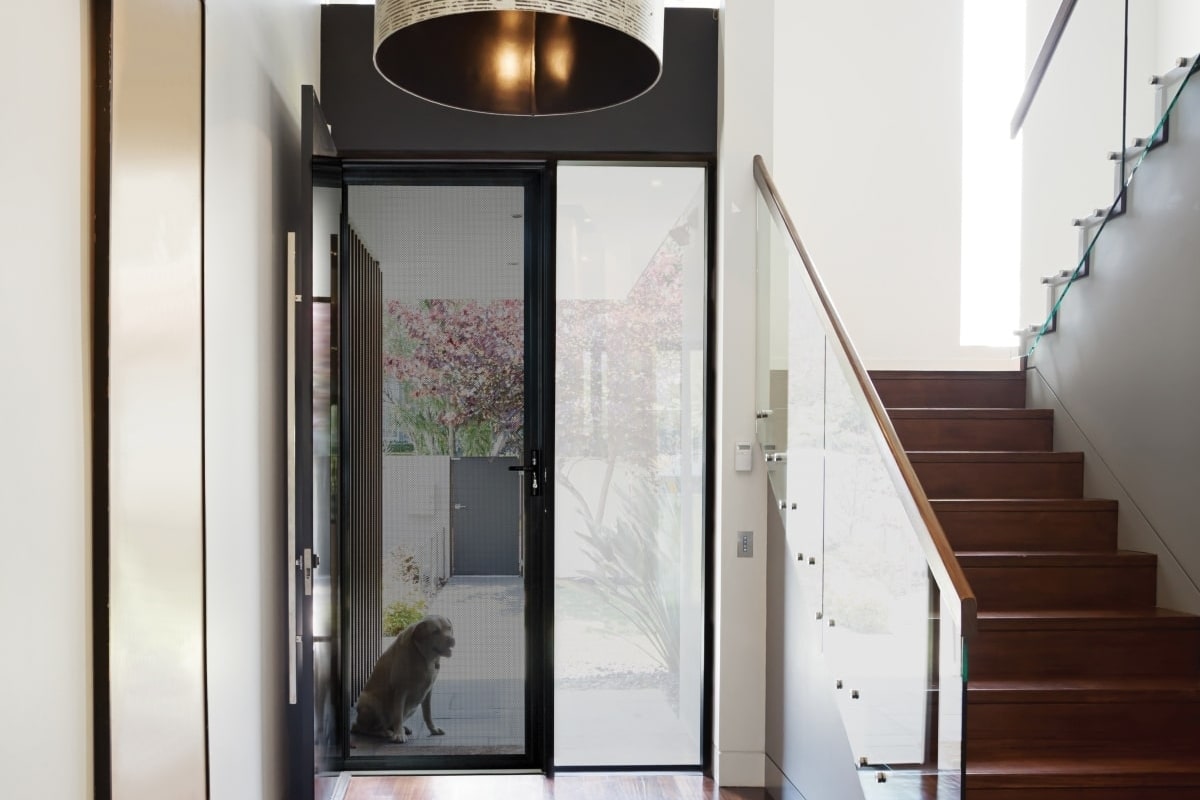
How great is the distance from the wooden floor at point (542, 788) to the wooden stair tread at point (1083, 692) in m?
1.17

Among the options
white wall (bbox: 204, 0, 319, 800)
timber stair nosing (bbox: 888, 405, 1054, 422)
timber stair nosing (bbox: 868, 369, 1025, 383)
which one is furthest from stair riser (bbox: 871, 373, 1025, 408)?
white wall (bbox: 204, 0, 319, 800)

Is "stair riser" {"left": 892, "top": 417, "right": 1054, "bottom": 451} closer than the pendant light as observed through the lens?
No

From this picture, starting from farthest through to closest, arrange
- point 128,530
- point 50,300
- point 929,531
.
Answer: point 929,531 < point 128,530 < point 50,300

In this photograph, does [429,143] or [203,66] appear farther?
[429,143]

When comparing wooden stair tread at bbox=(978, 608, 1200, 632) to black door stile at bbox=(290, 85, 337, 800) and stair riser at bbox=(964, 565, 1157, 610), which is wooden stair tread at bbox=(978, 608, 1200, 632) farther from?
black door stile at bbox=(290, 85, 337, 800)

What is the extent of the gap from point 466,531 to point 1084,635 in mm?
2289

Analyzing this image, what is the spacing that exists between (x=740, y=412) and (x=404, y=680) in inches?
68.7

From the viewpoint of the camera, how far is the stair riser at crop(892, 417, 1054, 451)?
396 centimetres

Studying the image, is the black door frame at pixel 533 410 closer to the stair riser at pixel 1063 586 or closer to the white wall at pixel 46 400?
the stair riser at pixel 1063 586

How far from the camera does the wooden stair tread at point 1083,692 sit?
276cm

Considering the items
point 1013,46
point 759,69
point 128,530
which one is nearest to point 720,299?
point 759,69

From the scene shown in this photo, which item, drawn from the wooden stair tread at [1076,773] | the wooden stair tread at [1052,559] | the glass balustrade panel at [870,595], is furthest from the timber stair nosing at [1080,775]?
the wooden stair tread at [1052,559]

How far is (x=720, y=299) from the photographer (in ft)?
12.2

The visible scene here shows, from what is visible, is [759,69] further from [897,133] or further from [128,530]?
[128,530]
